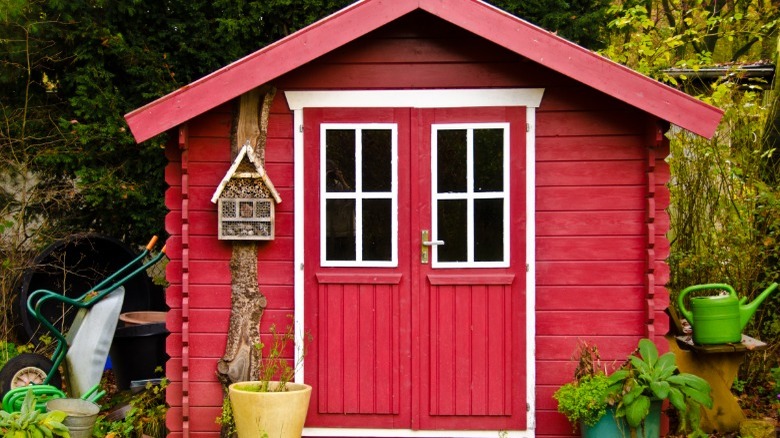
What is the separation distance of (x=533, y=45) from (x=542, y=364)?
2154 mm

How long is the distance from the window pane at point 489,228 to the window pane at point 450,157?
0.71 feet

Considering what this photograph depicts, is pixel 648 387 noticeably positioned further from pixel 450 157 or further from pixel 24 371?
pixel 24 371

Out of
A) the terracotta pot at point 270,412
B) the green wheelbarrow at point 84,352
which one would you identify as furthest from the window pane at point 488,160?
the green wheelbarrow at point 84,352

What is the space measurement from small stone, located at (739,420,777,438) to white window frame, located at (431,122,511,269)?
2.15 m

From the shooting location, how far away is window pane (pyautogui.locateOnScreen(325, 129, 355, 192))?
603cm

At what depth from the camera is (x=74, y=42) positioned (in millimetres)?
9250

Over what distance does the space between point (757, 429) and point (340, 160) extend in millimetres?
3540

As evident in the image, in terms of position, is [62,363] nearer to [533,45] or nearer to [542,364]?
[542,364]

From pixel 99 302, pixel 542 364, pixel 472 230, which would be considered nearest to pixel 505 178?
pixel 472 230

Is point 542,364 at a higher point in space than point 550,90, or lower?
lower

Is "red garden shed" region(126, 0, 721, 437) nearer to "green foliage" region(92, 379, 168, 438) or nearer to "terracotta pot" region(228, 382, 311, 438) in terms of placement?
"terracotta pot" region(228, 382, 311, 438)

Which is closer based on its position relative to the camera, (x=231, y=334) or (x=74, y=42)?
(x=231, y=334)

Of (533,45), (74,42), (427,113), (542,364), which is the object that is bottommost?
(542,364)

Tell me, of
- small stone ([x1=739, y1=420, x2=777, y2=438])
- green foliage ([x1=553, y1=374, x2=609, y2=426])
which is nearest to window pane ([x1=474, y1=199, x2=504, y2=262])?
green foliage ([x1=553, y1=374, x2=609, y2=426])
